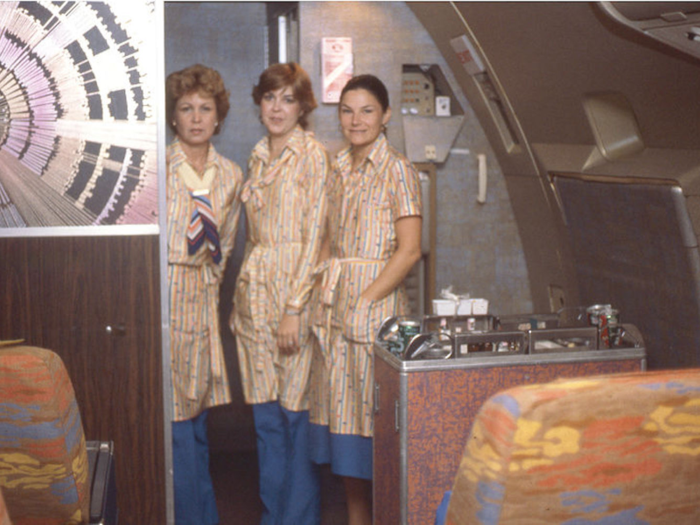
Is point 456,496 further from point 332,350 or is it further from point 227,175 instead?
point 227,175

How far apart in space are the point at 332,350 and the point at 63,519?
5.32 ft

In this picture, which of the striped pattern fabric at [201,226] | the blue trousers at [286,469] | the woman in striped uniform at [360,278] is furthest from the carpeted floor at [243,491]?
the striped pattern fabric at [201,226]

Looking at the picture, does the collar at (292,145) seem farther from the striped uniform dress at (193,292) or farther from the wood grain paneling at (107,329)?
the wood grain paneling at (107,329)

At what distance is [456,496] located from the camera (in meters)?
1.57

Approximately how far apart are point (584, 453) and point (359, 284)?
6.57ft

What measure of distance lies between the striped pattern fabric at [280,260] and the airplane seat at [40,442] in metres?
1.62

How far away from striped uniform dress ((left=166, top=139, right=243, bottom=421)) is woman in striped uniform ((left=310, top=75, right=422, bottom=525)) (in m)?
0.46

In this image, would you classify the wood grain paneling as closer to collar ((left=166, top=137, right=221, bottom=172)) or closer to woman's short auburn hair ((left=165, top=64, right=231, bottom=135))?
collar ((left=166, top=137, right=221, bottom=172))

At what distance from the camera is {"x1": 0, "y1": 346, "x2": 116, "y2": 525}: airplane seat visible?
1782 mm

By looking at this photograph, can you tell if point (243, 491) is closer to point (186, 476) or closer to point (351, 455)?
point (186, 476)

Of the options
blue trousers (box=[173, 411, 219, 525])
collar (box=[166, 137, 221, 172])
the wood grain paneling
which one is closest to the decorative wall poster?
the wood grain paneling

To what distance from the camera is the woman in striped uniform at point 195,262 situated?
11.8 feet

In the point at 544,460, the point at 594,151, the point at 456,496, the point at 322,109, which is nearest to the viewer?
the point at 544,460

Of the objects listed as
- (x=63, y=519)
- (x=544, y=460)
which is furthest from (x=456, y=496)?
(x=63, y=519)
